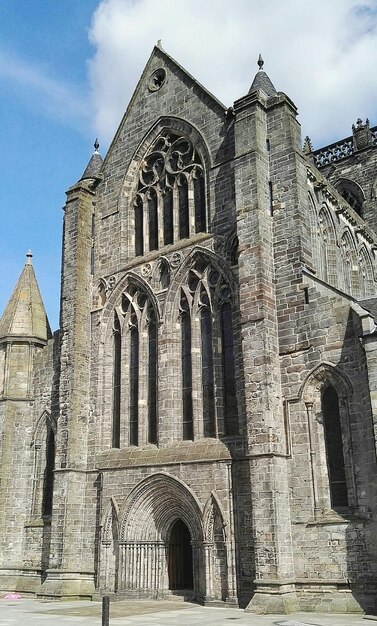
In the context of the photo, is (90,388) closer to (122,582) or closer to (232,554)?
(122,582)

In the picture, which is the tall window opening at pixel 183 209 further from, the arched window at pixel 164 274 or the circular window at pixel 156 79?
the circular window at pixel 156 79

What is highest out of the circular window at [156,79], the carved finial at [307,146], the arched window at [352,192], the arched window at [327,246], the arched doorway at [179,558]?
the carved finial at [307,146]

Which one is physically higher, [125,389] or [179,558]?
[125,389]

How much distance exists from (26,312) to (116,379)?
557 centimetres

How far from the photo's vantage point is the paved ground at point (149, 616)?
517 inches

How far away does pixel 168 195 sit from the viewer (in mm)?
22156

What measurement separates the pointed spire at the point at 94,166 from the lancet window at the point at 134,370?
17.2 feet

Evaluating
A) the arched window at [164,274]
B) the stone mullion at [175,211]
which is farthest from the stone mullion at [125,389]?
the stone mullion at [175,211]

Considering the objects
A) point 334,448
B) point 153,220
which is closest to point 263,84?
point 153,220

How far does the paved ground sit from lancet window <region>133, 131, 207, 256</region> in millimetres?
10674

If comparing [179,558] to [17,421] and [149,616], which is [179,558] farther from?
[17,421]

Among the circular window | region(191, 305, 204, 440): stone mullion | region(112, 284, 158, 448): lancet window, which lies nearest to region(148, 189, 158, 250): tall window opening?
region(112, 284, 158, 448): lancet window

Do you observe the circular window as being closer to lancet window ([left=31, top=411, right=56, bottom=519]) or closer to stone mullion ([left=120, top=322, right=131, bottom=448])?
stone mullion ([left=120, top=322, right=131, bottom=448])

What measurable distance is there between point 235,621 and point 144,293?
425 inches
